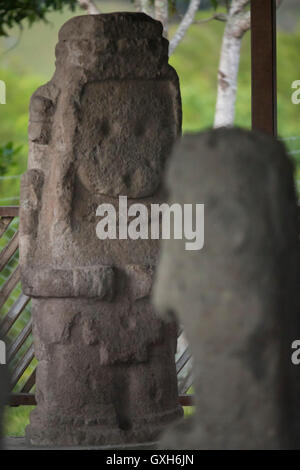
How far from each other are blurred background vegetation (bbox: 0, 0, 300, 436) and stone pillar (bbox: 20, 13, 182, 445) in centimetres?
811

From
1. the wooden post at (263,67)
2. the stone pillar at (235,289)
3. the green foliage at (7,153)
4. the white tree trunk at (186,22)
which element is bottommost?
the stone pillar at (235,289)

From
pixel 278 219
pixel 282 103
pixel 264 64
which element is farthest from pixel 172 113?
pixel 282 103

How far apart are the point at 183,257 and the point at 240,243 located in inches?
8.3

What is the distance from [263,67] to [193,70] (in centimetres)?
812

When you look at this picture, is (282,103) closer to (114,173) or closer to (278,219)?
(114,173)

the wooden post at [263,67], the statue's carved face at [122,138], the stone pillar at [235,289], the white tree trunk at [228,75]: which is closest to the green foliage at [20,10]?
the white tree trunk at [228,75]

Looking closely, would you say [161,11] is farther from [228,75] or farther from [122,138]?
[122,138]

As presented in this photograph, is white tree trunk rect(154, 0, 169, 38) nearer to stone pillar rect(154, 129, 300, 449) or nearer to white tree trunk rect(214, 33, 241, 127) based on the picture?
white tree trunk rect(214, 33, 241, 127)

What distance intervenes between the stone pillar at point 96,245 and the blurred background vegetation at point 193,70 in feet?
26.6

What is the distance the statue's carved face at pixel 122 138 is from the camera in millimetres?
5242

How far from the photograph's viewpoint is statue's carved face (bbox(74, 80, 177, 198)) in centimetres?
524

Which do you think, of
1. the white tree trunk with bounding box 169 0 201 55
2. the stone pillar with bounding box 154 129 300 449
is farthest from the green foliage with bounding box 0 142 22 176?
the stone pillar with bounding box 154 129 300 449

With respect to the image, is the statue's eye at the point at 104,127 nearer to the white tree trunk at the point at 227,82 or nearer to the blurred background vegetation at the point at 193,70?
the white tree trunk at the point at 227,82

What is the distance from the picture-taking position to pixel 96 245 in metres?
5.29
